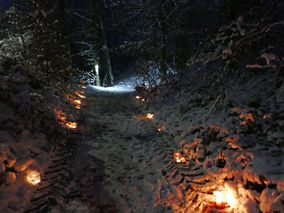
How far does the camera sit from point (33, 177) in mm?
3930

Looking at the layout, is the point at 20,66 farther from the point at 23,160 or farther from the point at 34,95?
the point at 23,160

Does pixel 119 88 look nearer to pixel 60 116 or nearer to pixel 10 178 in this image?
pixel 60 116

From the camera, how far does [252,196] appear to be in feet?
10.9

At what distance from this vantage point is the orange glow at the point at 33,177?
3895 mm

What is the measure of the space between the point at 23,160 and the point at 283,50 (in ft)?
22.4

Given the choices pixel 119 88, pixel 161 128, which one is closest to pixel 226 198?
pixel 161 128

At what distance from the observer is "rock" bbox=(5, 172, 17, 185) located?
3.59 m

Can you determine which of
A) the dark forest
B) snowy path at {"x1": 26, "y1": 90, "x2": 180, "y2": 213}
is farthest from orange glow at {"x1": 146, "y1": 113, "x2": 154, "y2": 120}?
snowy path at {"x1": 26, "y1": 90, "x2": 180, "y2": 213}

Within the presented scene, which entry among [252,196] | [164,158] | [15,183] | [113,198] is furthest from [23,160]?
[252,196]

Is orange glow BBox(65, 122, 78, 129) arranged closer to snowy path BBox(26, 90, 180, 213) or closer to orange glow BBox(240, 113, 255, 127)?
snowy path BBox(26, 90, 180, 213)

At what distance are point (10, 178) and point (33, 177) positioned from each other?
402 mm

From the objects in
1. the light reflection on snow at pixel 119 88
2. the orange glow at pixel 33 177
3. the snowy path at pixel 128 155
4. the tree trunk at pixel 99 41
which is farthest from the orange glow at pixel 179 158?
the tree trunk at pixel 99 41

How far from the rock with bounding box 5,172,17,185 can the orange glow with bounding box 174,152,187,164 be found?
3.58m

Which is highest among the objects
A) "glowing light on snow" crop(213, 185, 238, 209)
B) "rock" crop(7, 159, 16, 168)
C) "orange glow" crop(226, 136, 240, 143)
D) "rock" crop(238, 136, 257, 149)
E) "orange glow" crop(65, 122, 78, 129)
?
"orange glow" crop(65, 122, 78, 129)
